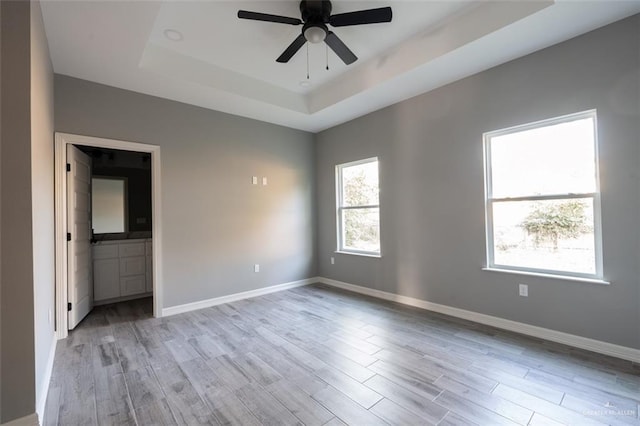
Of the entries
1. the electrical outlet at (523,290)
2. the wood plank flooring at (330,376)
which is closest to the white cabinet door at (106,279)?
the wood plank flooring at (330,376)

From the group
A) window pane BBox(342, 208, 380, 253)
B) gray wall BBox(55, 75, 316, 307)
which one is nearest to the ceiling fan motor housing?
gray wall BBox(55, 75, 316, 307)

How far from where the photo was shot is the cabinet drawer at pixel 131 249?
14.0 ft

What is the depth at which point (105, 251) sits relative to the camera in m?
4.11

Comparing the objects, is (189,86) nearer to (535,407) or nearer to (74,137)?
(74,137)

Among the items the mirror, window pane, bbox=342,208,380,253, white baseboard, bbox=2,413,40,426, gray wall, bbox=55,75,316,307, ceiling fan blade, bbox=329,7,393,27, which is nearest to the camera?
white baseboard, bbox=2,413,40,426

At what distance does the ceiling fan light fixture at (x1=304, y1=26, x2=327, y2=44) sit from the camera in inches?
93.3

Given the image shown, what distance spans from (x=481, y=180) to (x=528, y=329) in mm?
1609

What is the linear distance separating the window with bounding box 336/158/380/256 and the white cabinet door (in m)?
3.50

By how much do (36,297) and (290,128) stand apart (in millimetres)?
4039

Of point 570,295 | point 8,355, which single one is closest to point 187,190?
point 8,355

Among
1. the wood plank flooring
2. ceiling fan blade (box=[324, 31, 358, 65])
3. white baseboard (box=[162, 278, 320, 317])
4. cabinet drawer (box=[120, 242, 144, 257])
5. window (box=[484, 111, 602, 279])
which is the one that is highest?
ceiling fan blade (box=[324, 31, 358, 65])

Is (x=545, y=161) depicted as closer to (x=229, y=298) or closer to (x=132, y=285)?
(x=229, y=298)

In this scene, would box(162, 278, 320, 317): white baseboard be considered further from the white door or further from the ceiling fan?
the ceiling fan

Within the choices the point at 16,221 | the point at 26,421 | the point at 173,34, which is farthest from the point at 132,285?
the point at 173,34
